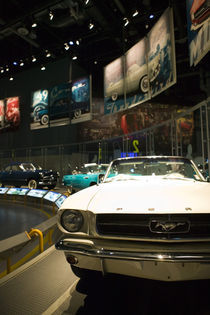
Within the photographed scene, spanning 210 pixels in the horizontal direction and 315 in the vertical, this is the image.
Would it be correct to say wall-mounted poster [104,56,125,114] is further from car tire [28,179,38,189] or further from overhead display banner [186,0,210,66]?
car tire [28,179,38,189]

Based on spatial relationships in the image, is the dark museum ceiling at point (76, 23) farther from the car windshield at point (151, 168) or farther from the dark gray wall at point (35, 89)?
the car windshield at point (151, 168)

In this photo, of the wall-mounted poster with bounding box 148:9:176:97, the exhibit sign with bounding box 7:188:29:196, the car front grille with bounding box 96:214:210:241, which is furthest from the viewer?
the exhibit sign with bounding box 7:188:29:196

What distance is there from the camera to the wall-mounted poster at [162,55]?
726 centimetres

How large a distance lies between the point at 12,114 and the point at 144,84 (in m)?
11.8

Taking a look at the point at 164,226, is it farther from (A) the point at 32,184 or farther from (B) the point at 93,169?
(A) the point at 32,184

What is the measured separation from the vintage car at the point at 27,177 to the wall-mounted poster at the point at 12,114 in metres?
6.16

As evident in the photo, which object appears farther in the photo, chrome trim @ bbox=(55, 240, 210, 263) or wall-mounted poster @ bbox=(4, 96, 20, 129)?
wall-mounted poster @ bbox=(4, 96, 20, 129)

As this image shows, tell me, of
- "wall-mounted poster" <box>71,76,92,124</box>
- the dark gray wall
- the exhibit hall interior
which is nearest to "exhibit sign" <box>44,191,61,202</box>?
the exhibit hall interior

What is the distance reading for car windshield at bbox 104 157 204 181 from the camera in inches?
119

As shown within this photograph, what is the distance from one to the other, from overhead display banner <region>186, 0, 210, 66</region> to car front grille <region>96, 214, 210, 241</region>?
5.03m

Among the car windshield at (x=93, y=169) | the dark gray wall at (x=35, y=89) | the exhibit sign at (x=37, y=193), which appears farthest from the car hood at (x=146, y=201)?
the dark gray wall at (x=35, y=89)

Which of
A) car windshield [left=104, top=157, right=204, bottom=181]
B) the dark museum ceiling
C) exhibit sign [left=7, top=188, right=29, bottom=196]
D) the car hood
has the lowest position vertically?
exhibit sign [left=7, top=188, right=29, bottom=196]

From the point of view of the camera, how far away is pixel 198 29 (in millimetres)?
5621

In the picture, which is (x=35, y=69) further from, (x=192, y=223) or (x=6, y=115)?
(x=192, y=223)
